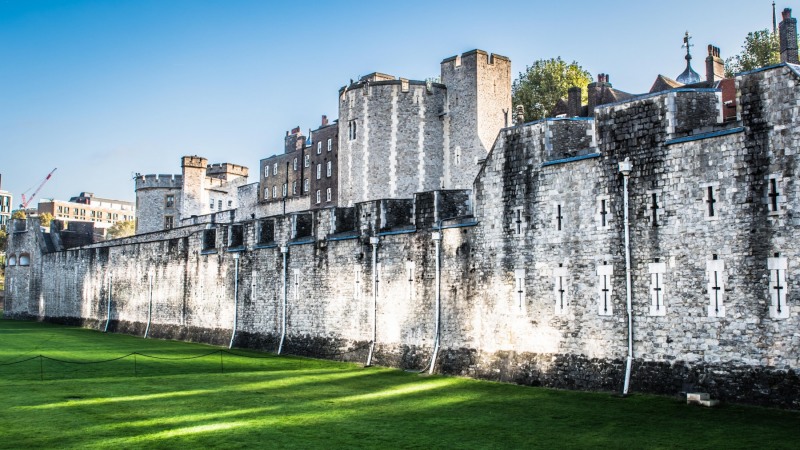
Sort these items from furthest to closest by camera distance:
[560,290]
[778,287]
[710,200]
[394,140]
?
[394,140] < [560,290] < [710,200] < [778,287]

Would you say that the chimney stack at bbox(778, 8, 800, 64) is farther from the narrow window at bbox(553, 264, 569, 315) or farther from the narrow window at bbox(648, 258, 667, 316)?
the narrow window at bbox(648, 258, 667, 316)

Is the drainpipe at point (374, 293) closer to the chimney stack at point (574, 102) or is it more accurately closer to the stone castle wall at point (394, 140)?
the stone castle wall at point (394, 140)

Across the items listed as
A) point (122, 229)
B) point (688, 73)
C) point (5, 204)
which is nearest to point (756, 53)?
point (688, 73)

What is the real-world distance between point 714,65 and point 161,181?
50.1 metres

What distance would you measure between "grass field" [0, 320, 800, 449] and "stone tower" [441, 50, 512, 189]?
25.1 m

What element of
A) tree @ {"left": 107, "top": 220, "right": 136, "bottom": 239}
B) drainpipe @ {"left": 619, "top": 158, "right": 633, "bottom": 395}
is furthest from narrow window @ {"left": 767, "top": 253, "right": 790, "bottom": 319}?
tree @ {"left": 107, "top": 220, "right": 136, "bottom": 239}

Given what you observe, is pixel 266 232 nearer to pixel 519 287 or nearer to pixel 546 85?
pixel 519 287

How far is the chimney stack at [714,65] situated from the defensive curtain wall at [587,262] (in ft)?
92.0

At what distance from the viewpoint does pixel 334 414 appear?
1470 cm

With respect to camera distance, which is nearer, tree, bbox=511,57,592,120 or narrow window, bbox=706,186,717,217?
narrow window, bbox=706,186,717,217

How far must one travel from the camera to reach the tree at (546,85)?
53509mm

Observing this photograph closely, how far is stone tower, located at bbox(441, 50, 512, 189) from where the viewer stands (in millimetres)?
45406

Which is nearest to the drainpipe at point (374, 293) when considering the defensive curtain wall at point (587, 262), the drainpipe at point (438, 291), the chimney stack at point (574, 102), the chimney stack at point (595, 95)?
the defensive curtain wall at point (587, 262)

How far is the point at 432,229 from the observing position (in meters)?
21.9
